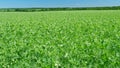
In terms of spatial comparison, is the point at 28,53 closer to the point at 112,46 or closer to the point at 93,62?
the point at 93,62

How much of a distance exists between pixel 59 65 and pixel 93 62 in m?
0.86

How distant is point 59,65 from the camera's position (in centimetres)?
561

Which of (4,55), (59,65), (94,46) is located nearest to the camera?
(59,65)

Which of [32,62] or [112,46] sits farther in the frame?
[112,46]

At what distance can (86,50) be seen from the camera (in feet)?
23.0

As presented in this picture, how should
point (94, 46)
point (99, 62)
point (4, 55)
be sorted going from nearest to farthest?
point (99, 62) < point (4, 55) < point (94, 46)

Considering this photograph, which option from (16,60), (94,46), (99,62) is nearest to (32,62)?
(16,60)

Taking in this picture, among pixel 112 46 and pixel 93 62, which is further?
pixel 112 46

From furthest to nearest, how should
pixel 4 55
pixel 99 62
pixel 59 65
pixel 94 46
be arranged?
pixel 94 46 → pixel 4 55 → pixel 99 62 → pixel 59 65

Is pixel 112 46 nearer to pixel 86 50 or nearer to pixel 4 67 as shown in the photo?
pixel 86 50

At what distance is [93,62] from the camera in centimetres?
611

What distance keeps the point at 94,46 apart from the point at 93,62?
5.05 ft

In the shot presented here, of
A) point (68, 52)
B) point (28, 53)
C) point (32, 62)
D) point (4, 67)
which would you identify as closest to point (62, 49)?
point (68, 52)

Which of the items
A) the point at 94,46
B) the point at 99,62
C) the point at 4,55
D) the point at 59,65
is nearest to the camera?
the point at 59,65
